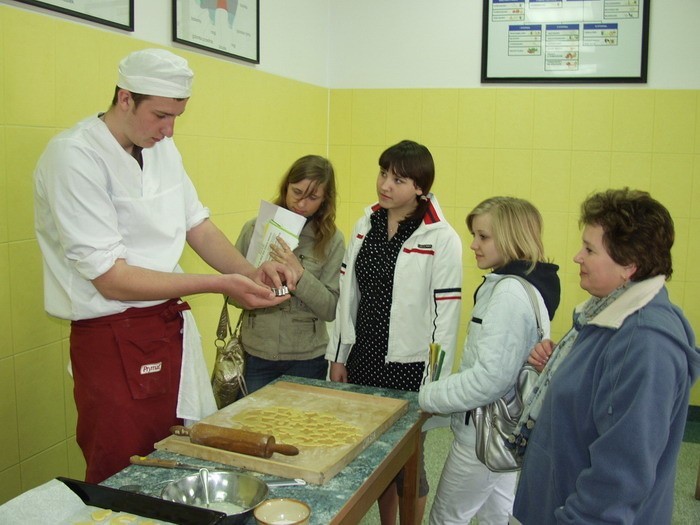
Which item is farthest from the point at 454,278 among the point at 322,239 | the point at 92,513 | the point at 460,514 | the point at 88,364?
the point at 92,513

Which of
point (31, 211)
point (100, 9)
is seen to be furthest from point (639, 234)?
point (100, 9)

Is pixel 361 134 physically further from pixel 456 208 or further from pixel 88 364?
pixel 88 364

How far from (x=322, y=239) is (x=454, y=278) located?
531 mm

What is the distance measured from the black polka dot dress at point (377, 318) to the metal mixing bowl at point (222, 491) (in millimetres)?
981

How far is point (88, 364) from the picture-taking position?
1.73 metres

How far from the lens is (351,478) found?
1.46m

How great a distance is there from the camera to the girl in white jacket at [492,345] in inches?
72.6

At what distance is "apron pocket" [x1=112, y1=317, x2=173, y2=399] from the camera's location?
68.2 inches

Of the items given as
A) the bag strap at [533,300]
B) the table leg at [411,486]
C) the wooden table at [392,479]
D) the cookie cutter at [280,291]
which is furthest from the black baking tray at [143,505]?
the bag strap at [533,300]

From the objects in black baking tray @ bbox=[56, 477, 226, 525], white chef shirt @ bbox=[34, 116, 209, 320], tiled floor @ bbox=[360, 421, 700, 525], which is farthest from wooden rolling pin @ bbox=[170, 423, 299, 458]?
tiled floor @ bbox=[360, 421, 700, 525]

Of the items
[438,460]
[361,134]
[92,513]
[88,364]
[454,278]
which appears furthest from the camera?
[361,134]

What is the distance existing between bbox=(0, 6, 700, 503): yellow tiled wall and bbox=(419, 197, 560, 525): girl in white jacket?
4.38 ft

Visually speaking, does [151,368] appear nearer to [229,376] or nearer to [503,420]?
[229,376]

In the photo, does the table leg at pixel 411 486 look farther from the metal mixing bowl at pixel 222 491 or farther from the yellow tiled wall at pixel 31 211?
the yellow tiled wall at pixel 31 211
